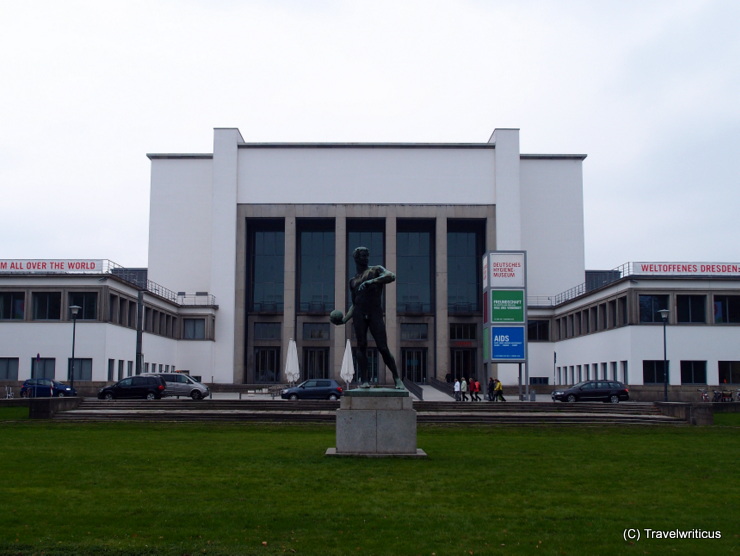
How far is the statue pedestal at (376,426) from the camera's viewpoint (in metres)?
17.4

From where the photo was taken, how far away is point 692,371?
5106 cm

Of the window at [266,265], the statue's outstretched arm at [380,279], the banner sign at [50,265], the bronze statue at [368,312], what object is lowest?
the bronze statue at [368,312]

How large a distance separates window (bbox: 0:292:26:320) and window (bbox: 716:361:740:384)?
42.1m

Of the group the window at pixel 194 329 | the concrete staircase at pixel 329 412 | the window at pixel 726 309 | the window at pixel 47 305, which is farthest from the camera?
the window at pixel 194 329

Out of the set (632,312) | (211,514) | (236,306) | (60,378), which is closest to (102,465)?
(211,514)

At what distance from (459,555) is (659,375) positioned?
45.8 metres

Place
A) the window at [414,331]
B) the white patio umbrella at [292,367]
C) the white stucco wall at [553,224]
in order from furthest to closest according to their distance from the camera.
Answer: the white stucco wall at [553,224]
the window at [414,331]
the white patio umbrella at [292,367]

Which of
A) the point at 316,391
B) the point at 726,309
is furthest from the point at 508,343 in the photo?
the point at 726,309

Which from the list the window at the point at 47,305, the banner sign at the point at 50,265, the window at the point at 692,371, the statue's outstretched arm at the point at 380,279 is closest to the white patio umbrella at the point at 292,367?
the banner sign at the point at 50,265

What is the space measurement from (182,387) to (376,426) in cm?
3314

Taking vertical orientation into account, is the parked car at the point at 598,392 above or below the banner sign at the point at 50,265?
below

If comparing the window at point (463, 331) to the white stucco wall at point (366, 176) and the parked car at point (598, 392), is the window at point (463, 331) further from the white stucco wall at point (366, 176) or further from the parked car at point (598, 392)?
Result: the parked car at point (598, 392)

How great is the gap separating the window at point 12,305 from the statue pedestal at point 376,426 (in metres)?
39.1

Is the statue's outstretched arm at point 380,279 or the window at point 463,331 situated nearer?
the statue's outstretched arm at point 380,279
